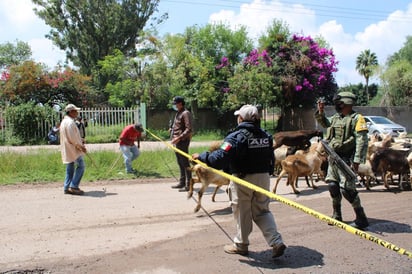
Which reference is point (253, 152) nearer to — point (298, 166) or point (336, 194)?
point (336, 194)

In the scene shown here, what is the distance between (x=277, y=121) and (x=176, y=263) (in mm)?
22634

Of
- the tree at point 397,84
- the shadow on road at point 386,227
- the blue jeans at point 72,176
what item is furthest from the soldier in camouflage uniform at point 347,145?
the tree at point 397,84

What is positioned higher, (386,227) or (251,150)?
(251,150)

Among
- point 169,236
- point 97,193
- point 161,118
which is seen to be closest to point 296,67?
point 161,118

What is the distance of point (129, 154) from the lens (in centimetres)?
1012

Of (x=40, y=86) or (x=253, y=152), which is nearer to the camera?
(x=253, y=152)

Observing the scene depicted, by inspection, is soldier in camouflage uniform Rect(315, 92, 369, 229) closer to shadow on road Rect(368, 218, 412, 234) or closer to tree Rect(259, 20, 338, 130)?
shadow on road Rect(368, 218, 412, 234)

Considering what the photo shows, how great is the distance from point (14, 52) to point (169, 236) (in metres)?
48.1

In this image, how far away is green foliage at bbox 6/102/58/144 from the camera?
1833 cm

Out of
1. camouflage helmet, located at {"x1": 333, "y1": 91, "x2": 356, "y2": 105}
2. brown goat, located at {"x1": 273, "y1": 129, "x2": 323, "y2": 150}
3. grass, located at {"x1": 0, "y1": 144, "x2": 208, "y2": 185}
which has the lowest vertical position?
grass, located at {"x1": 0, "y1": 144, "x2": 208, "y2": 185}

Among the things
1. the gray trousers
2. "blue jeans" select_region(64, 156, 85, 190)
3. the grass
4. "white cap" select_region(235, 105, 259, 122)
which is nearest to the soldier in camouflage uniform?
the gray trousers

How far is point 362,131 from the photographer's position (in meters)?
5.85

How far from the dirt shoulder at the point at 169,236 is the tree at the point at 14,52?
42.1m

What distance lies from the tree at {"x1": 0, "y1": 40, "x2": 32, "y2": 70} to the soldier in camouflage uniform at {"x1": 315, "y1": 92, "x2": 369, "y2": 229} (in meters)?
46.0
